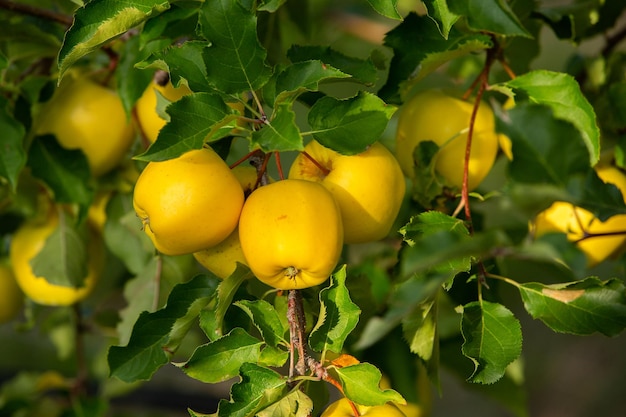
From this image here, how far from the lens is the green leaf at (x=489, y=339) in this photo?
2.72 feet

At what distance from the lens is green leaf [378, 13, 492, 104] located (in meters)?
0.97

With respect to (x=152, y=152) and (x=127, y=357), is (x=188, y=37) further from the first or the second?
(x=127, y=357)

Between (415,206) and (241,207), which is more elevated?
(241,207)

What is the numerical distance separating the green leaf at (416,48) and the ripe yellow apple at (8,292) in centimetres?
87

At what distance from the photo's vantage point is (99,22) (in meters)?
0.84

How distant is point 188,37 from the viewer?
1007 millimetres

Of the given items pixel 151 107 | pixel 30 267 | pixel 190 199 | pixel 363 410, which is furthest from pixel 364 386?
pixel 30 267

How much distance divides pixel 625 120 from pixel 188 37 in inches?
23.8

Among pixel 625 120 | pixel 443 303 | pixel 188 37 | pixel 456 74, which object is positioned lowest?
pixel 443 303

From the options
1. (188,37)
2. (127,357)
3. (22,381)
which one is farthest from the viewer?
(22,381)

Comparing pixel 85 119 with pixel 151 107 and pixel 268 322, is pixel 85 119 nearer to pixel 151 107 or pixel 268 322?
pixel 151 107

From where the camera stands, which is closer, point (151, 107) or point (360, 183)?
point (360, 183)

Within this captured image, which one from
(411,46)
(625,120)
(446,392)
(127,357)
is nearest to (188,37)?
(411,46)

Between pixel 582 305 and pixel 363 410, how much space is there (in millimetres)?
257
